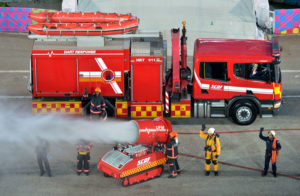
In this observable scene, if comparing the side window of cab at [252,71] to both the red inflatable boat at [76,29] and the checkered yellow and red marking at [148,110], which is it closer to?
the checkered yellow and red marking at [148,110]

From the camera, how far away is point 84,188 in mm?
14055

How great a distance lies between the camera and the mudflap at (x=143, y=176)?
14.1m

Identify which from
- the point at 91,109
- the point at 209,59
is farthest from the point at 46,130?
the point at 209,59

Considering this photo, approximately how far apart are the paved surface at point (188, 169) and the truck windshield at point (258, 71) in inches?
70.9

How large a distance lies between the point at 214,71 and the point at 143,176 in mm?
5476

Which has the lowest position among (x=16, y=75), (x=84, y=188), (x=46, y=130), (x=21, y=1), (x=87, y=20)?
(x=84, y=188)

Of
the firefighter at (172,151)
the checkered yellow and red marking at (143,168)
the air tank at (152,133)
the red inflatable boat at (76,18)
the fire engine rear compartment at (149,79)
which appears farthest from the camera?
the red inflatable boat at (76,18)

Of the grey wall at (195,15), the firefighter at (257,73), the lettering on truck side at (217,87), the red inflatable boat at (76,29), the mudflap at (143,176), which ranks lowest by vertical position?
the mudflap at (143,176)

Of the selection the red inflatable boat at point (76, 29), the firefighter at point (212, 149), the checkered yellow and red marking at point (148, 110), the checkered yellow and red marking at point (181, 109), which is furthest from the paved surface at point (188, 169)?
the red inflatable boat at point (76, 29)

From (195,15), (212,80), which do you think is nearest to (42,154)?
(212,80)

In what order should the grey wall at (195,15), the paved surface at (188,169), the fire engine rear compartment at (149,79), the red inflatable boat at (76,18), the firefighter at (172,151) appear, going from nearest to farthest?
the paved surface at (188,169) < the firefighter at (172,151) < the fire engine rear compartment at (149,79) < the red inflatable boat at (76,18) < the grey wall at (195,15)

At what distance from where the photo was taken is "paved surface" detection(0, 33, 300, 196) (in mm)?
13953

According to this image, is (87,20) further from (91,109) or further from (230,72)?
(230,72)

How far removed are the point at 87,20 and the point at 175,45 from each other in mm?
3341
